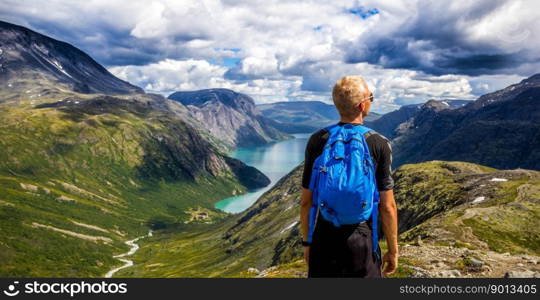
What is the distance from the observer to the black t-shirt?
36.0 ft

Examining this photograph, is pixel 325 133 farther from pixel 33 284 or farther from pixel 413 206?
pixel 413 206

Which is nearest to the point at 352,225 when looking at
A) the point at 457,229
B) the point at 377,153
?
the point at 377,153

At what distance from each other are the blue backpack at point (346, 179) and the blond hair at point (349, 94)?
0.56 metres

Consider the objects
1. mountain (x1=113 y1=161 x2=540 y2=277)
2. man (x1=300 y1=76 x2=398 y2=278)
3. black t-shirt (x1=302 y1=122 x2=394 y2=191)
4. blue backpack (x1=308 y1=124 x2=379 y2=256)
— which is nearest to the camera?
blue backpack (x1=308 y1=124 x2=379 y2=256)

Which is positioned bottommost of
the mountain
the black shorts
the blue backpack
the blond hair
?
the mountain

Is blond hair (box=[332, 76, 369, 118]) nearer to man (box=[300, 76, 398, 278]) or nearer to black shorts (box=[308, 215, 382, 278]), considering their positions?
man (box=[300, 76, 398, 278])

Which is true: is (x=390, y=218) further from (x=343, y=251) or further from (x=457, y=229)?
(x=457, y=229)

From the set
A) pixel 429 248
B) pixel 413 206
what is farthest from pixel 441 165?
pixel 429 248

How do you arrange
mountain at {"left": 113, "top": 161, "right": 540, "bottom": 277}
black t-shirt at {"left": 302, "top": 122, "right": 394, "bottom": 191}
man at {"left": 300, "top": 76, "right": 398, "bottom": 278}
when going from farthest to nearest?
mountain at {"left": 113, "top": 161, "right": 540, "bottom": 277} < man at {"left": 300, "top": 76, "right": 398, "bottom": 278} < black t-shirt at {"left": 302, "top": 122, "right": 394, "bottom": 191}

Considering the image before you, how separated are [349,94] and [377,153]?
1791 millimetres

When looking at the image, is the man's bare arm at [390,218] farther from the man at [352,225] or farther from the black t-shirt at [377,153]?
the black t-shirt at [377,153]

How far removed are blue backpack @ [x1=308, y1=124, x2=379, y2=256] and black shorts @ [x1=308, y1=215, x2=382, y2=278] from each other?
0.41 metres

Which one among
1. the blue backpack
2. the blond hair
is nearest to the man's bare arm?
the blue backpack

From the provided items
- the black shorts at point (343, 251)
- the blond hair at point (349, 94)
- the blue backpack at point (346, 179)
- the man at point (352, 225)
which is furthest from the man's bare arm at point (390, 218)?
the blond hair at point (349, 94)
